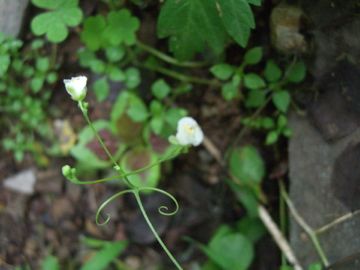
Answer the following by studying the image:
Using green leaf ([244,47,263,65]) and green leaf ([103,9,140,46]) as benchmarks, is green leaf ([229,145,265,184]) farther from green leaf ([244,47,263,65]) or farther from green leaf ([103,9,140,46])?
green leaf ([103,9,140,46])

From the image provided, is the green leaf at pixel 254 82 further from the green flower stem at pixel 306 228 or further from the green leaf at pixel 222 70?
the green flower stem at pixel 306 228

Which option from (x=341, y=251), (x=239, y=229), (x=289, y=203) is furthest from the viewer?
(x=239, y=229)

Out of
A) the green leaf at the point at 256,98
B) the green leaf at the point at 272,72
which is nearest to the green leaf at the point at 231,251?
the green leaf at the point at 256,98

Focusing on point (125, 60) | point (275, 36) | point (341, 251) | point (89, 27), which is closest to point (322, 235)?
point (341, 251)

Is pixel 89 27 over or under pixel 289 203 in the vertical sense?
over

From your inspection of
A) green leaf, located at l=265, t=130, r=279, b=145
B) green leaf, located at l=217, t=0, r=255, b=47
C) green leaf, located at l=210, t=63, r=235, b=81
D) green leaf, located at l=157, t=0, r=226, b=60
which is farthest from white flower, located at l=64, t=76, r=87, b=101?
green leaf, located at l=265, t=130, r=279, b=145

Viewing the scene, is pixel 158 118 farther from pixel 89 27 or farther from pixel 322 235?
pixel 322 235
